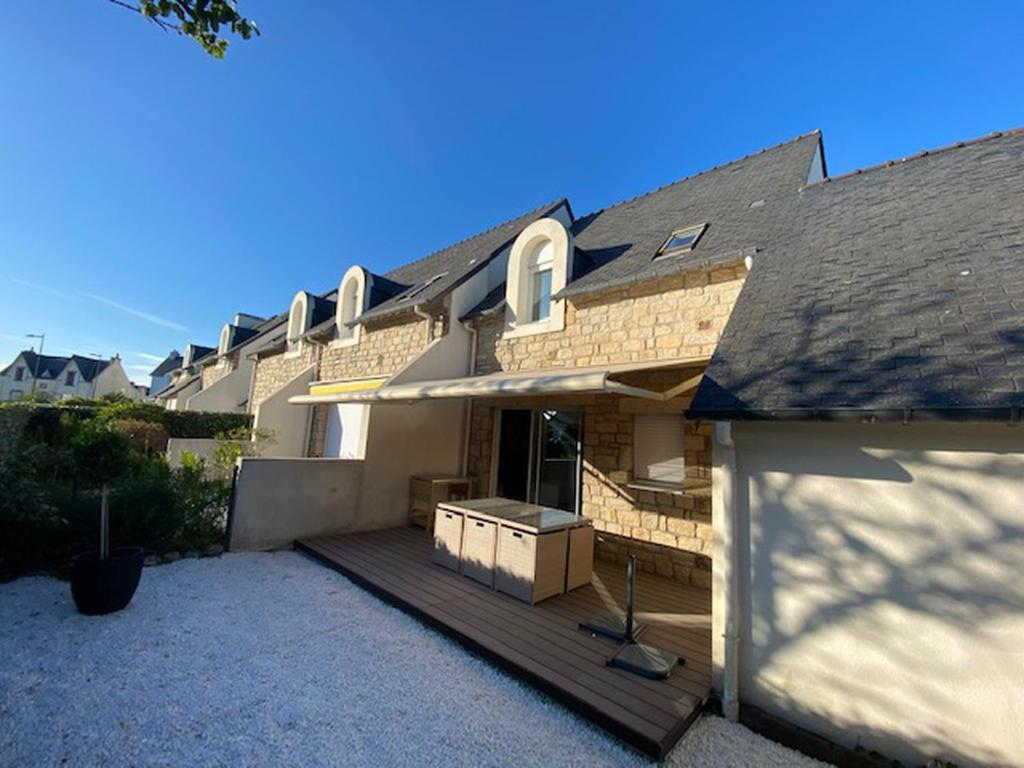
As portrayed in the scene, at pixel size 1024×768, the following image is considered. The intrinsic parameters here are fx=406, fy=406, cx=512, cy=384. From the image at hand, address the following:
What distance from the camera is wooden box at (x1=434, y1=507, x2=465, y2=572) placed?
10.1m

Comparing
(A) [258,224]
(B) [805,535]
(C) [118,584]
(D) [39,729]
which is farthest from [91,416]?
(B) [805,535]

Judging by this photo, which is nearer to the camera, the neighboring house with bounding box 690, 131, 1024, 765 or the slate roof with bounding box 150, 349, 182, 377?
the neighboring house with bounding box 690, 131, 1024, 765

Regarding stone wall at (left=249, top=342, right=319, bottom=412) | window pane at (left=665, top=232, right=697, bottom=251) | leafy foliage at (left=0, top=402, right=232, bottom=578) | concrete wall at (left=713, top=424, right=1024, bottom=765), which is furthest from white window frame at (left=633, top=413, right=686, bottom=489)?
stone wall at (left=249, top=342, right=319, bottom=412)

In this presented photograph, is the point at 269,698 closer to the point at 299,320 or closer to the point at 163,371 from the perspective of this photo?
the point at 299,320

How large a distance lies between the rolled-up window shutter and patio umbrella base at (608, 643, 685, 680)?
15.7 ft

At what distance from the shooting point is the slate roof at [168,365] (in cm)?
7821

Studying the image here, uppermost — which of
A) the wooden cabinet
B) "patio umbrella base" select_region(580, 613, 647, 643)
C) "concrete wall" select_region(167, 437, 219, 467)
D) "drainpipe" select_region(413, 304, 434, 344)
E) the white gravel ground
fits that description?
"drainpipe" select_region(413, 304, 434, 344)

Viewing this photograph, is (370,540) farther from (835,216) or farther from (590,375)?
(835,216)

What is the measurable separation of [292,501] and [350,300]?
13019 mm

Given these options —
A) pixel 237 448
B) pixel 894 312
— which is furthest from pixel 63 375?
pixel 894 312

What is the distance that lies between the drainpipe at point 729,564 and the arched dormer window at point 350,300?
1901cm

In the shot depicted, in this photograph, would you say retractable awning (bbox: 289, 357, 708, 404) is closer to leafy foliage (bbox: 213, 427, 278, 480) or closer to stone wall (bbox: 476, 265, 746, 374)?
stone wall (bbox: 476, 265, 746, 374)

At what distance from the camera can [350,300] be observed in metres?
22.2

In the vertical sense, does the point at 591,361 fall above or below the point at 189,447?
above
